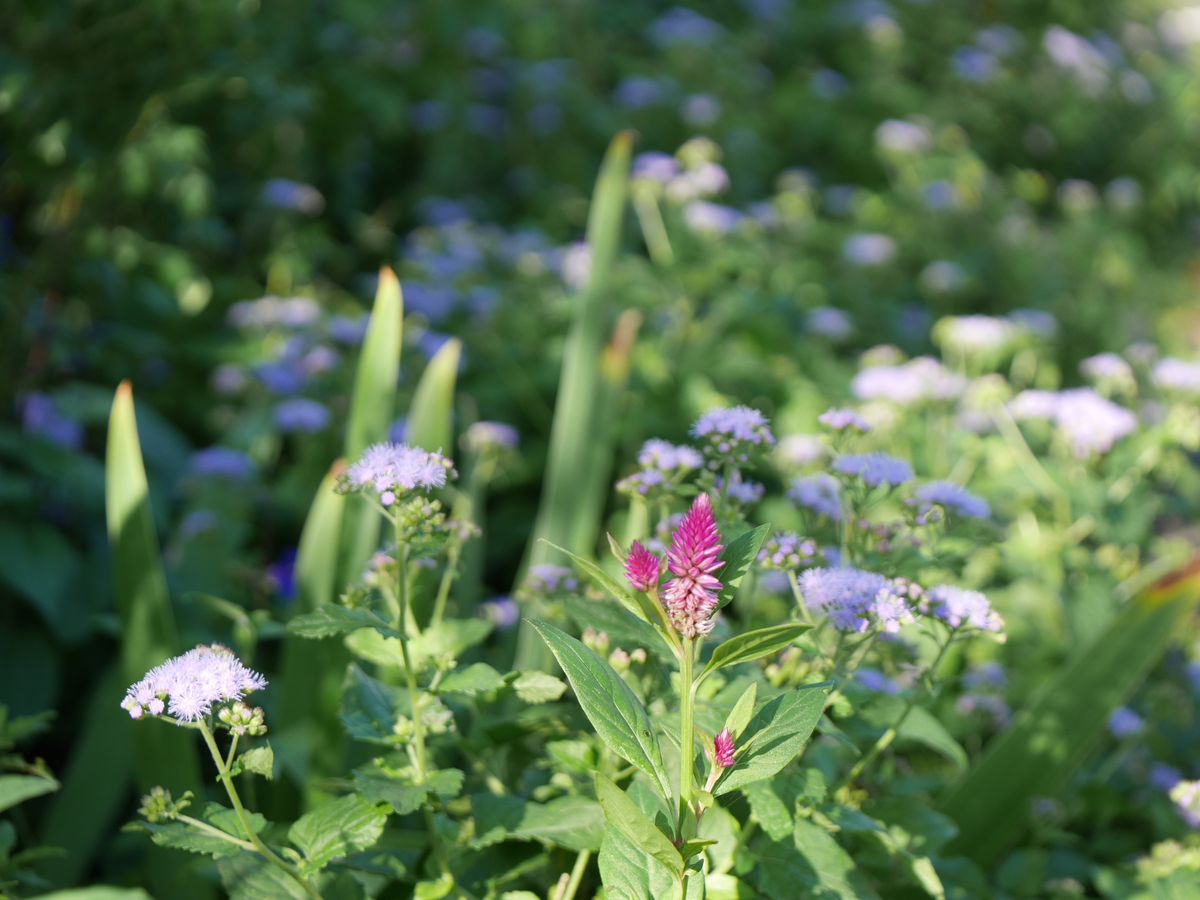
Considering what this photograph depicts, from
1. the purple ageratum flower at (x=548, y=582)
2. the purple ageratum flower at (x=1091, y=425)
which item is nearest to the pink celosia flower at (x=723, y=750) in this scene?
the purple ageratum flower at (x=548, y=582)

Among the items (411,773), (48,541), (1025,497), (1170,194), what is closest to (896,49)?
(1170,194)

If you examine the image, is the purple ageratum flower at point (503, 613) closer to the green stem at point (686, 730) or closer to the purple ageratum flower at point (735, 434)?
the purple ageratum flower at point (735, 434)

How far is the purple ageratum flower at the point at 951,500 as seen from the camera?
125cm

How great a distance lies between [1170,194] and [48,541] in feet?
15.5

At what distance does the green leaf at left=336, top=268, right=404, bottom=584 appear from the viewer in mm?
1505

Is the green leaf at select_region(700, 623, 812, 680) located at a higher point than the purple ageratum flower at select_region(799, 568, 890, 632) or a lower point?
higher

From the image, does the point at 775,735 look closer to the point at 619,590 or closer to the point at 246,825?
the point at 619,590

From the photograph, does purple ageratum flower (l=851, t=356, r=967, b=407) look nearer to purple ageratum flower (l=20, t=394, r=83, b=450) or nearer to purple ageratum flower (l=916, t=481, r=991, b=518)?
purple ageratum flower (l=916, t=481, r=991, b=518)

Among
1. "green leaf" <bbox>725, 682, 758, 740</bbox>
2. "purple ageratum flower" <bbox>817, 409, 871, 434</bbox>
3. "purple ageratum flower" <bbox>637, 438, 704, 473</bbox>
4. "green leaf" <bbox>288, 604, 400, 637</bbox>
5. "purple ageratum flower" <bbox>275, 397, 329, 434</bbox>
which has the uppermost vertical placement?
"green leaf" <bbox>725, 682, 758, 740</bbox>

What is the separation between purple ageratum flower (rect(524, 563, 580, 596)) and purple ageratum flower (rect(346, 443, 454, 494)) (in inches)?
10.8

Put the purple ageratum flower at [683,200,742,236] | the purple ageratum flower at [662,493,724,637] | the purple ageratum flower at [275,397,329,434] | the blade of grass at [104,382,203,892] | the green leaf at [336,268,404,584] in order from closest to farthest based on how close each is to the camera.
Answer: the purple ageratum flower at [662,493,724,637] < the blade of grass at [104,382,203,892] < the green leaf at [336,268,404,584] < the purple ageratum flower at [275,397,329,434] < the purple ageratum flower at [683,200,742,236]

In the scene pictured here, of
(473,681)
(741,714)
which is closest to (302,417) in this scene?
(473,681)

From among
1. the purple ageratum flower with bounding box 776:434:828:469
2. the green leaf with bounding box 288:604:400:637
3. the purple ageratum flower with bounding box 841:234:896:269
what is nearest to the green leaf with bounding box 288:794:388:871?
the green leaf with bounding box 288:604:400:637

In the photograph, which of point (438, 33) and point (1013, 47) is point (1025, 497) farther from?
point (1013, 47)
